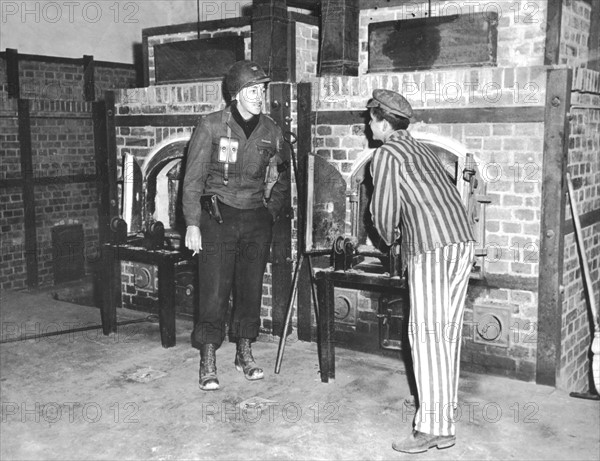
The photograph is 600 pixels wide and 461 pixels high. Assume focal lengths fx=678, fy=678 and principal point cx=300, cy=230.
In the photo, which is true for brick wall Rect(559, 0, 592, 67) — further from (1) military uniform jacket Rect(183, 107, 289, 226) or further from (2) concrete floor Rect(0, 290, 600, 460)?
(2) concrete floor Rect(0, 290, 600, 460)

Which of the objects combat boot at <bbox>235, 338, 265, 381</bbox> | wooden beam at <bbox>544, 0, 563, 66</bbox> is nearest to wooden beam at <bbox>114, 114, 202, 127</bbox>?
combat boot at <bbox>235, 338, 265, 381</bbox>

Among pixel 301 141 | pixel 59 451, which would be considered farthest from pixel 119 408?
pixel 301 141

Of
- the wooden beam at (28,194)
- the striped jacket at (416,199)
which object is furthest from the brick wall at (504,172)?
the wooden beam at (28,194)

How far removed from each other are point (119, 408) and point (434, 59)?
337cm

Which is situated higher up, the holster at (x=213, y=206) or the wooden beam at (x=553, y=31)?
the wooden beam at (x=553, y=31)

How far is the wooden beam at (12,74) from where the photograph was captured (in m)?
9.12

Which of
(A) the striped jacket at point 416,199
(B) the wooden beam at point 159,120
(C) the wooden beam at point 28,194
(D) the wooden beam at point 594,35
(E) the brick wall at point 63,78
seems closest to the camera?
(A) the striped jacket at point 416,199

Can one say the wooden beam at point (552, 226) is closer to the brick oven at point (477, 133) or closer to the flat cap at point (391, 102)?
the brick oven at point (477, 133)

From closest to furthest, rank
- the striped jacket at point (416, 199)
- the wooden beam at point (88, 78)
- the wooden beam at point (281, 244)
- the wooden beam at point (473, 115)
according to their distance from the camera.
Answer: the striped jacket at point (416, 199) → the wooden beam at point (473, 115) → the wooden beam at point (281, 244) → the wooden beam at point (88, 78)

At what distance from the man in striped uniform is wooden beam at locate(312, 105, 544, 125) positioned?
121cm

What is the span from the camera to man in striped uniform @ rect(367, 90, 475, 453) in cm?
363

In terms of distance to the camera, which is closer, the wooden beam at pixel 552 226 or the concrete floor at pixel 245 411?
the concrete floor at pixel 245 411

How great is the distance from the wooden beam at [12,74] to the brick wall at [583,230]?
24.0 feet

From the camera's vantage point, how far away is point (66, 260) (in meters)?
10.2
